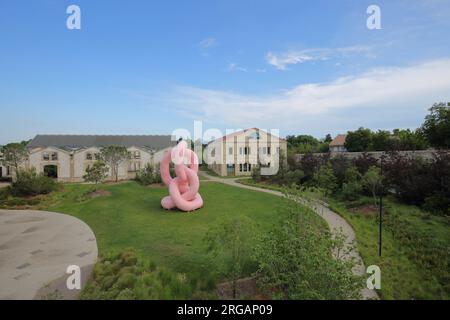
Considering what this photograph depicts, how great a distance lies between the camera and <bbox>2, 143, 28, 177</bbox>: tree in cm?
3044

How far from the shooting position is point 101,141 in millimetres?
41562

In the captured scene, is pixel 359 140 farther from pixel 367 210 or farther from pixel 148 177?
pixel 148 177

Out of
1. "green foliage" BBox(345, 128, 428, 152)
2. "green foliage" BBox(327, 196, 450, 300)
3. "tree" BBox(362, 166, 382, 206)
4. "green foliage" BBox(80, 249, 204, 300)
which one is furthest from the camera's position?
"green foliage" BBox(345, 128, 428, 152)

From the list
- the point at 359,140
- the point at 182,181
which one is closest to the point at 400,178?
the point at 182,181

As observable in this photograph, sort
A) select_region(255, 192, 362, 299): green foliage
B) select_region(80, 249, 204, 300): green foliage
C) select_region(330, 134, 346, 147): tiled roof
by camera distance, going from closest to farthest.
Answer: select_region(255, 192, 362, 299): green foliage
select_region(80, 249, 204, 300): green foliage
select_region(330, 134, 346, 147): tiled roof

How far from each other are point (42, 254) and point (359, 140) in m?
47.5

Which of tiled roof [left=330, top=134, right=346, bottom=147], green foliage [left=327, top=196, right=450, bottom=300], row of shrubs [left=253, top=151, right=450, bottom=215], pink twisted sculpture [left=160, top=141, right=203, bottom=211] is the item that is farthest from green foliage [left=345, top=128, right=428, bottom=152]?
pink twisted sculpture [left=160, top=141, right=203, bottom=211]

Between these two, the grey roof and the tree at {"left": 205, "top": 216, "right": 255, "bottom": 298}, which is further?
the grey roof

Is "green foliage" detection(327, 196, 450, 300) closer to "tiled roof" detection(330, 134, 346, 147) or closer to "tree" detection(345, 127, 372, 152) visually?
"tree" detection(345, 127, 372, 152)

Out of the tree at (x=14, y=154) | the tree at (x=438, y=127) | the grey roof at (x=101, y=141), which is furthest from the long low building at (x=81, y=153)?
the tree at (x=438, y=127)

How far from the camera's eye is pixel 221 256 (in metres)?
8.42

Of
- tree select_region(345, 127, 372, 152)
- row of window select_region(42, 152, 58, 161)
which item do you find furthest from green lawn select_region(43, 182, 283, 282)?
tree select_region(345, 127, 372, 152)

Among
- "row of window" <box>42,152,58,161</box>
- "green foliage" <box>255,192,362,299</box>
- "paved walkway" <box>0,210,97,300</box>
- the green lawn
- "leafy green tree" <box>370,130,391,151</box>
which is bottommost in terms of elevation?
"paved walkway" <box>0,210,97,300</box>

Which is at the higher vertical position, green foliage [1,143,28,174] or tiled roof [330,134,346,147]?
tiled roof [330,134,346,147]
